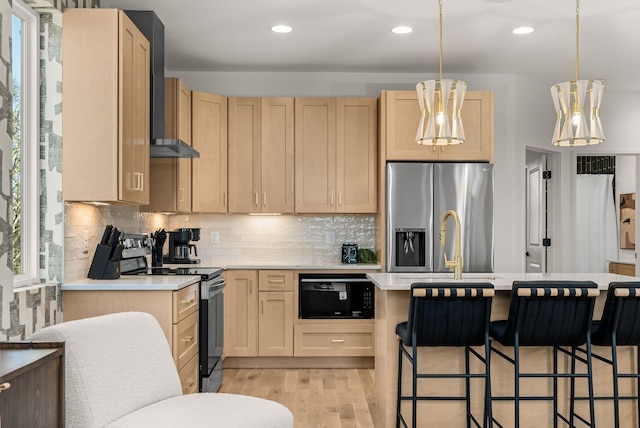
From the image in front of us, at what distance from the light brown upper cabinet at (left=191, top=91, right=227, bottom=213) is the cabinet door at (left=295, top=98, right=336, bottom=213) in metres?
0.67

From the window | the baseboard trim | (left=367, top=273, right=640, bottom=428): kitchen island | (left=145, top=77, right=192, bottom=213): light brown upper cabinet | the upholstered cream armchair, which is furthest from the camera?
the baseboard trim

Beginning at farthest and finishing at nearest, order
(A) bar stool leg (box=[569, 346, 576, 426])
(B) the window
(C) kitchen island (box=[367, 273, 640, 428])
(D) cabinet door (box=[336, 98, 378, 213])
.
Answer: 1. (D) cabinet door (box=[336, 98, 378, 213])
2. (C) kitchen island (box=[367, 273, 640, 428])
3. (A) bar stool leg (box=[569, 346, 576, 426])
4. (B) the window

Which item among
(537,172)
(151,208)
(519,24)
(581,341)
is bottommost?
(581,341)

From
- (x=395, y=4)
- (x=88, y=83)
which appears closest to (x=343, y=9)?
(x=395, y=4)

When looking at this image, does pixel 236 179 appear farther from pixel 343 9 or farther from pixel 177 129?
pixel 343 9

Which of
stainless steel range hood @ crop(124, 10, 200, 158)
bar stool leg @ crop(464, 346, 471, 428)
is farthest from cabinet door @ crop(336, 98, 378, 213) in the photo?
bar stool leg @ crop(464, 346, 471, 428)

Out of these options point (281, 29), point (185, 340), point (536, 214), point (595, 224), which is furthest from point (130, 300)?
point (595, 224)

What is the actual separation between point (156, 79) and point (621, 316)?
10.7 ft

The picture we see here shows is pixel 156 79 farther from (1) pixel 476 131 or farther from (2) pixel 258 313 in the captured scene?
(1) pixel 476 131

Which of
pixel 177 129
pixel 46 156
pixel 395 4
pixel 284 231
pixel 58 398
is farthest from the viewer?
pixel 284 231

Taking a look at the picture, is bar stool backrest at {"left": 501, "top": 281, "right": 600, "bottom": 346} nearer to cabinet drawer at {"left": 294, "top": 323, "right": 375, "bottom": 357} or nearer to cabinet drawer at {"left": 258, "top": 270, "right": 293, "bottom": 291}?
cabinet drawer at {"left": 294, "top": 323, "right": 375, "bottom": 357}

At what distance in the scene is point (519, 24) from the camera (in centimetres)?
431

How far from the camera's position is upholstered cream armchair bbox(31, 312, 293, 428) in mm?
2100

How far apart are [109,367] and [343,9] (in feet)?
9.34
